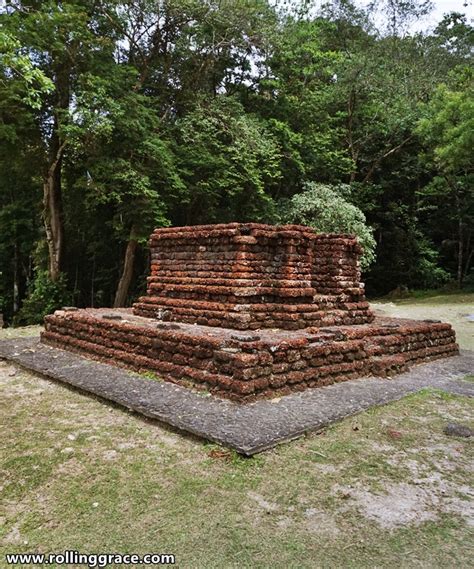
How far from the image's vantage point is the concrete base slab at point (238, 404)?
3266 millimetres

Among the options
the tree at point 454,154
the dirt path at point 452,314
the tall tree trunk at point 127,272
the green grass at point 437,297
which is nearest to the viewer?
the dirt path at point 452,314

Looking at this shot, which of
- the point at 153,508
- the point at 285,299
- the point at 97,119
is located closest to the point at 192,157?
the point at 97,119

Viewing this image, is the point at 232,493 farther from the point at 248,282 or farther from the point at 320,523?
the point at 248,282

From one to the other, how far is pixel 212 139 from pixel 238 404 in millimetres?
10139

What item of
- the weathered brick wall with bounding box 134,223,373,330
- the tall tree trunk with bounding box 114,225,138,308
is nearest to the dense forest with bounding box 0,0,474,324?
the tall tree trunk with bounding box 114,225,138,308

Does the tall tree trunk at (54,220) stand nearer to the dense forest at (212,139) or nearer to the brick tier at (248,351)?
the dense forest at (212,139)

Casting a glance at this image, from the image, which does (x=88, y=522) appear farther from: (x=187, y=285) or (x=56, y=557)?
(x=187, y=285)

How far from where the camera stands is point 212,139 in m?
12.6

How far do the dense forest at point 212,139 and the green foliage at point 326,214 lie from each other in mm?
64

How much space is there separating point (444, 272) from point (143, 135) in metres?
13.3

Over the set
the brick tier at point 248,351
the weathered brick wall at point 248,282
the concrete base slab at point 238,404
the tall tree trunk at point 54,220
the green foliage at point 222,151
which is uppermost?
the green foliage at point 222,151

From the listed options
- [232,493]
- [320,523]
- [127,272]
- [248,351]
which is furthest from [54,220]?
[320,523]

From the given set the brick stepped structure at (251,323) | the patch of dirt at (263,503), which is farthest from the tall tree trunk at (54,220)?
the patch of dirt at (263,503)

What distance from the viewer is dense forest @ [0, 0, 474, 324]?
36.0 ft
